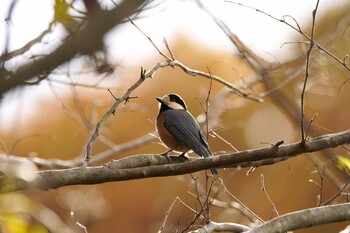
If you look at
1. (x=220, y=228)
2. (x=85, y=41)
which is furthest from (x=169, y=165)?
(x=85, y=41)

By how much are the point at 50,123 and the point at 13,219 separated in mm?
10934

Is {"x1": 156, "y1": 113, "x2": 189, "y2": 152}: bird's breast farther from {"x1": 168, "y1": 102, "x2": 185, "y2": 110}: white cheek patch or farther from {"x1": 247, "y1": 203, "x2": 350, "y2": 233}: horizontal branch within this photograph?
{"x1": 247, "y1": 203, "x2": 350, "y2": 233}: horizontal branch

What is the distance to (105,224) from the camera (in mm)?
12156

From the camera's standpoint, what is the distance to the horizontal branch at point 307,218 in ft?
10.2

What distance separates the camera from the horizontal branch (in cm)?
311

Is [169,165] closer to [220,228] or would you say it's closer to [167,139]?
[220,228]

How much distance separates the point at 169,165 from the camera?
10.7 ft

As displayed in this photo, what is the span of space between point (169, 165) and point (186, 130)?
1524 mm

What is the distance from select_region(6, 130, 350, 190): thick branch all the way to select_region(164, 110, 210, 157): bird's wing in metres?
1.28

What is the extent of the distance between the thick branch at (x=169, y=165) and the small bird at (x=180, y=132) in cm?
125

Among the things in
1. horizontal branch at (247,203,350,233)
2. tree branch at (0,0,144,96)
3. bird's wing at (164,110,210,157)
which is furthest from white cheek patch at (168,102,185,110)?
tree branch at (0,0,144,96)

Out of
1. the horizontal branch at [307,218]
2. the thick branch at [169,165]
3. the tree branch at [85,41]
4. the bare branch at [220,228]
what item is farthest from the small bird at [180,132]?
the tree branch at [85,41]

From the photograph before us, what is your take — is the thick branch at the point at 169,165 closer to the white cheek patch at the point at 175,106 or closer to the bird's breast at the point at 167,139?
the bird's breast at the point at 167,139

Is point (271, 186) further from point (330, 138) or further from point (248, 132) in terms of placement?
point (330, 138)
